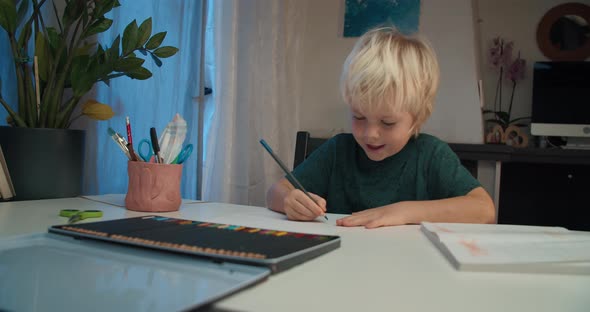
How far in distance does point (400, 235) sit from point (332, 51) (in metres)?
1.65

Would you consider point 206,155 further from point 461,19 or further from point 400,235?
point 461,19

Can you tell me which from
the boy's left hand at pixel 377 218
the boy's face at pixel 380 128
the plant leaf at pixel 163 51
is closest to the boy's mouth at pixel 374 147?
the boy's face at pixel 380 128

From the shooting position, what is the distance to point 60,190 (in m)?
0.98

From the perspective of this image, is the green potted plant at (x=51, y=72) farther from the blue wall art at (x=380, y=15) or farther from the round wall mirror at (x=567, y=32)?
the round wall mirror at (x=567, y=32)

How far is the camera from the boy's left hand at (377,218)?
2.57 ft

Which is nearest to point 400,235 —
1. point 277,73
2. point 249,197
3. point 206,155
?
point 206,155

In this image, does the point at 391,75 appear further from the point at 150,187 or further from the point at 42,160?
the point at 42,160

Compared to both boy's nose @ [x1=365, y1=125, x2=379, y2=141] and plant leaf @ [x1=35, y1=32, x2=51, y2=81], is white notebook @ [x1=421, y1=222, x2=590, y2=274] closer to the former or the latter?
boy's nose @ [x1=365, y1=125, x2=379, y2=141]

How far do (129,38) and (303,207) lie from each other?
0.53 metres

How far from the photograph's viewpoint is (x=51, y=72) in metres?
0.98

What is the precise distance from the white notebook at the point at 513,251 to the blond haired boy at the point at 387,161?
0.56 feet

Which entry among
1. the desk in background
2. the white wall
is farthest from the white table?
the desk in background

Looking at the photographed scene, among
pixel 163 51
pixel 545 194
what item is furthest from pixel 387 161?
pixel 545 194

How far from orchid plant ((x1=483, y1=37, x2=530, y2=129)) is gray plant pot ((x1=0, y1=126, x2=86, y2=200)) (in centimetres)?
229
